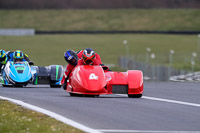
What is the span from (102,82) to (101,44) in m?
64.4

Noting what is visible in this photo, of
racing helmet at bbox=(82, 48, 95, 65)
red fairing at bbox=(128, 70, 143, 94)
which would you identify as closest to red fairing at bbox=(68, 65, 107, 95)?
racing helmet at bbox=(82, 48, 95, 65)

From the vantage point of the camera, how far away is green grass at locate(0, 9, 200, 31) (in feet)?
302

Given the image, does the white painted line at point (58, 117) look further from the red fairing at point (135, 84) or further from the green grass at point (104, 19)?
the green grass at point (104, 19)

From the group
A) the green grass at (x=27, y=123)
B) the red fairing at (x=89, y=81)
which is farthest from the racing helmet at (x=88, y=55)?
the green grass at (x=27, y=123)

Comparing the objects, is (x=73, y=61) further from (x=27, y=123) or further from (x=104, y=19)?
(x=104, y=19)

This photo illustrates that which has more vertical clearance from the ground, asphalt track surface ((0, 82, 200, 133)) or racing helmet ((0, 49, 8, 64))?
racing helmet ((0, 49, 8, 64))

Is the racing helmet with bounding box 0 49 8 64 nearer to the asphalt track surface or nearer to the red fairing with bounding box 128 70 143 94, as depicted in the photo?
the asphalt track surface

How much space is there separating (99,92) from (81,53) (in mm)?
2317

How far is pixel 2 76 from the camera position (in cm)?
1944

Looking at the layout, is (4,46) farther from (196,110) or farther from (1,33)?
(196,110)

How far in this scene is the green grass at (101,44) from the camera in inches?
2635

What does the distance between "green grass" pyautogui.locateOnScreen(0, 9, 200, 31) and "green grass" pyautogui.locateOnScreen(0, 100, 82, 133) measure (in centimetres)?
8081

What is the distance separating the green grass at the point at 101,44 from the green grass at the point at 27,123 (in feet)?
165

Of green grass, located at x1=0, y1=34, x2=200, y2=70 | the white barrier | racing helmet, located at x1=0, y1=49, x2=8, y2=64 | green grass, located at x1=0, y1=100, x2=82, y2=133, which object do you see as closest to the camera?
green grass, located at x1=0, y1=100, x2=82, y2=133
